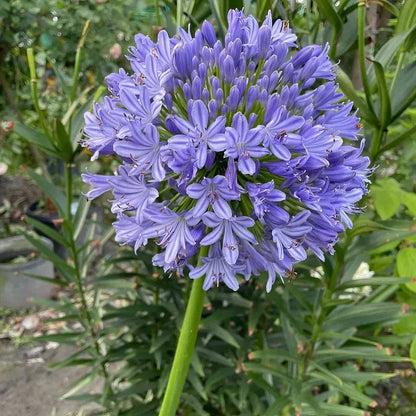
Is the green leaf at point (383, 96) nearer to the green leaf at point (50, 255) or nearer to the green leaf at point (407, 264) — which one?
the green leaf at point (407, 264)

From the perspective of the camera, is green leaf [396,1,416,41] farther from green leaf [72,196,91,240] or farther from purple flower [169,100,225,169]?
green leaf [72,196,91,240]

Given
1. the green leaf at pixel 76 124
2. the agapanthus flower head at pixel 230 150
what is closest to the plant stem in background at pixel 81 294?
the green leaf at pixel 76 124

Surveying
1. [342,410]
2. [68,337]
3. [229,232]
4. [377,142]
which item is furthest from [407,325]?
[68,337]

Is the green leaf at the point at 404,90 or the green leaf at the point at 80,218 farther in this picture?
the green leaf at the point at 80,218

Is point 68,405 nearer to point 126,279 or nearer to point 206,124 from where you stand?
point 126,279

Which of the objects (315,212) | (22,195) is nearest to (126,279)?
(315,212)

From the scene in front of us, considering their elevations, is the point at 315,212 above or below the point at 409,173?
above

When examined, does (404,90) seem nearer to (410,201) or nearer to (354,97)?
(354,97)
